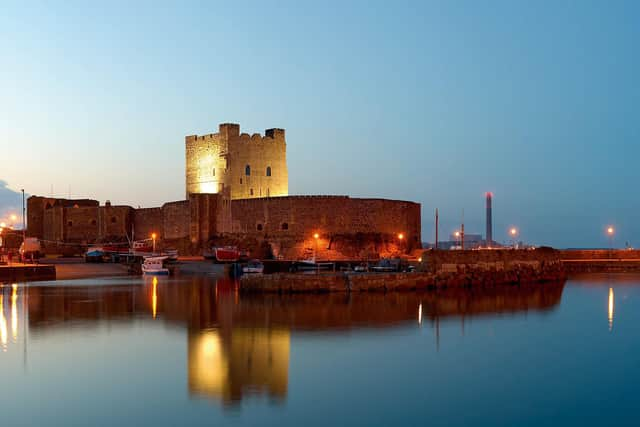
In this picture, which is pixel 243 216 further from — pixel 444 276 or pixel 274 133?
pixel 444 276

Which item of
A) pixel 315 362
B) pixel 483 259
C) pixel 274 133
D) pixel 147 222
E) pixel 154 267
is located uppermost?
pixel 274 133

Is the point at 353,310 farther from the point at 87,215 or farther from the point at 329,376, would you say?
the point at 87,215

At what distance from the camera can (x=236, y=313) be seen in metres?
13.9

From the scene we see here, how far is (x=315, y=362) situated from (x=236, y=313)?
5.02m

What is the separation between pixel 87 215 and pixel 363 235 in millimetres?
18684

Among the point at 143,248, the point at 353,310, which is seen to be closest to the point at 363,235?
the point at 143,248

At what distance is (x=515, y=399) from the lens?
24.9 ft

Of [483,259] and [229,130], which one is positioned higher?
[229,130]

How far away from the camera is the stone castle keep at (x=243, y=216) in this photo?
30.2 m

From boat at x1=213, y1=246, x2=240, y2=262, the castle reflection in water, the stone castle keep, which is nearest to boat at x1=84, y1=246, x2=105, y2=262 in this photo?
the stone castle keep

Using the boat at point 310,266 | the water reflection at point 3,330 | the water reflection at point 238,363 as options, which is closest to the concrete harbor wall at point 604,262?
the boat at point 310,266

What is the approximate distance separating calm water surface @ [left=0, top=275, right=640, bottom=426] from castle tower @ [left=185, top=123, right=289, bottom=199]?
2031 centimetres

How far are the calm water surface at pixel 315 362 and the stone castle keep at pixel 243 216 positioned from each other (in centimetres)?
1369

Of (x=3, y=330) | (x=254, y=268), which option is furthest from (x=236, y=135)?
(x=3, y=330)
